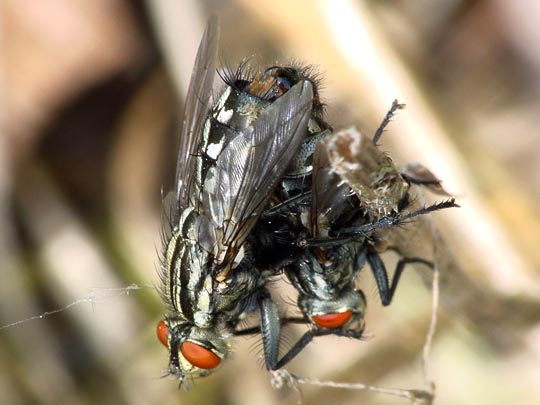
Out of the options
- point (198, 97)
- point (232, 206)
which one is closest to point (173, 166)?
point (198, 97)

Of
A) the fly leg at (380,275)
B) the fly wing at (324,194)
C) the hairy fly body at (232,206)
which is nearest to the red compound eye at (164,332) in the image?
the hairy fly body at (232,206)

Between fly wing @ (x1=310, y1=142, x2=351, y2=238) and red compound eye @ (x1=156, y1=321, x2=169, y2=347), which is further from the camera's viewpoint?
red compound eye @ (x1=156, y1=321, x2=169, y2=347)

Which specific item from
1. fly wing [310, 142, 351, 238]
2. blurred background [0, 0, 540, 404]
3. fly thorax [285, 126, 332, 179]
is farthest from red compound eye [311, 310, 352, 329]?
blurred background [0, 0, 540, 404]

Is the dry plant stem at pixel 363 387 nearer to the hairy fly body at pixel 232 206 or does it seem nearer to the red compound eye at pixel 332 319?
the hairy fly body at pixel 232 206

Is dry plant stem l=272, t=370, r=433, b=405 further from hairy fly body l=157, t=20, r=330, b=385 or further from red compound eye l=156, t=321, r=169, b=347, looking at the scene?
red compound eye l=156, t=321, r=169, b=347

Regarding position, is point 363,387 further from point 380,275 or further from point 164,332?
point 164,332
